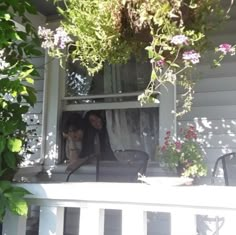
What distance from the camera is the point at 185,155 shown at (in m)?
2.92

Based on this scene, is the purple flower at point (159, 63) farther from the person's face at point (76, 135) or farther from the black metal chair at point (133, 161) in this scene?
the person's face at point (76, 135)

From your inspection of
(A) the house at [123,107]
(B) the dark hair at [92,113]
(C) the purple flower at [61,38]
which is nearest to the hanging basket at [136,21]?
(C) the purple flower at [61,38]

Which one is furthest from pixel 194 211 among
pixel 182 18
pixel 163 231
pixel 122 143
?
pixel 122 143

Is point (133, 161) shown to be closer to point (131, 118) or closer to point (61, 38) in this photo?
point (131, 118)

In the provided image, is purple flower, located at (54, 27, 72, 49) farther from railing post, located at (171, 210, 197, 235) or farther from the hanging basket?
railing post, located at (171, 210, 197, 235)

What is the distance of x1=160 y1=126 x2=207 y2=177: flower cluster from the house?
251 mm

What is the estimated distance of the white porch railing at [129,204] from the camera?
125cm

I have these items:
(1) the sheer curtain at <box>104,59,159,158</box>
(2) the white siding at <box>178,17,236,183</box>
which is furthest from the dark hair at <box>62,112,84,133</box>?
(2) the white siding at <box>178,17,236,183</box>

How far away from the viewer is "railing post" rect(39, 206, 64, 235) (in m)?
1.48

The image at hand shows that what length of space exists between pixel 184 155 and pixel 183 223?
1.64 metres

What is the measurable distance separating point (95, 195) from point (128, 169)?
1921mm

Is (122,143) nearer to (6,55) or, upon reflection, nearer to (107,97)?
(107,97)

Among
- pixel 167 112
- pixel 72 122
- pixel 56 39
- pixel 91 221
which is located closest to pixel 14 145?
pixel 91 221

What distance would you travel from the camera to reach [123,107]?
11.7 ft
